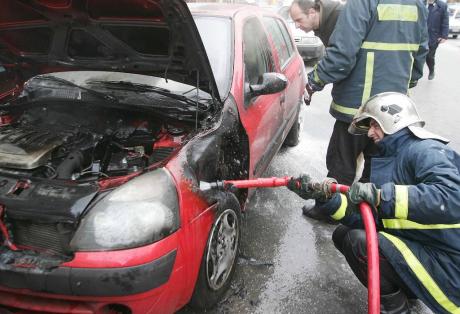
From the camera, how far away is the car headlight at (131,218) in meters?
1.55

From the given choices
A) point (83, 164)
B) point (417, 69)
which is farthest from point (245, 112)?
point (417, 69)

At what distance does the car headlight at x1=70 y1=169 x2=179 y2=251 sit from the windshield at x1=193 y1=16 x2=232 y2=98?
943mm

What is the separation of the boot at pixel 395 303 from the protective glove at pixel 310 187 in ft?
2.17

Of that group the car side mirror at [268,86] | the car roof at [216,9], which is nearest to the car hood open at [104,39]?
the car side mirror at [268,86]

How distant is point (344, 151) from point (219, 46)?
1.35 m

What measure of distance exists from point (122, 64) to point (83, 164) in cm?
84

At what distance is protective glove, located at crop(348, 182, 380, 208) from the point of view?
185 cm

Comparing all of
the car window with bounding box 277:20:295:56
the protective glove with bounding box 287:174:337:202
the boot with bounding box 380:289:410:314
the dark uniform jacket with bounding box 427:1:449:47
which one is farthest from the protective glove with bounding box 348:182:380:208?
the dark uniform jacket with bounding box 427:1:449:47

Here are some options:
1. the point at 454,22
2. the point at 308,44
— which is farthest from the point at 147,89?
the point at 454,22

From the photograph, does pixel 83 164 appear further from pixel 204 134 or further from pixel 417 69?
pixel 417 69

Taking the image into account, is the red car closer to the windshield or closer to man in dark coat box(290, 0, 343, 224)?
the windshield

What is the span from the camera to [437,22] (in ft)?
27.0

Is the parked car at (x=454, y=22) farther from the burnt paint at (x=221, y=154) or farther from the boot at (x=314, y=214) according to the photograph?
the burnt paint at (x=221, y=154)

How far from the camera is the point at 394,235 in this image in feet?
6.90
